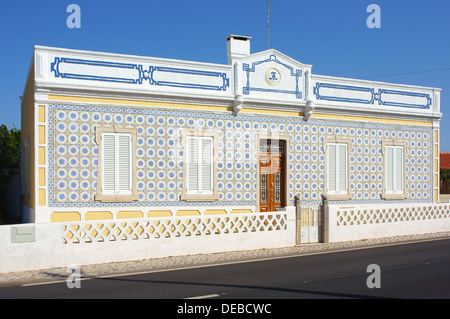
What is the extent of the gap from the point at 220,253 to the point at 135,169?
13.0 ft

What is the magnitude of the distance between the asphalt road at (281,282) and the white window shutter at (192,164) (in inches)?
189

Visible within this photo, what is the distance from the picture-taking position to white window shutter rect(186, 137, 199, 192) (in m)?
15.7

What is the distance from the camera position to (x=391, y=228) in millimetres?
15797

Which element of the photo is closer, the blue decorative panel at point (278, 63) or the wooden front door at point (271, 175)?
the blue decorative panel at point (278, 63)

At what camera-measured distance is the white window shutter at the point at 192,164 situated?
15734 millimetres

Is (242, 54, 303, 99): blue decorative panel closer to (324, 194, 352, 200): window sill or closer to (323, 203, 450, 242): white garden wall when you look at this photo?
(324, 194, 352, 200): window sill

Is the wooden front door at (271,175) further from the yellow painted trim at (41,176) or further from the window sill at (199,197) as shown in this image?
the yellow painted trim at (41,176)

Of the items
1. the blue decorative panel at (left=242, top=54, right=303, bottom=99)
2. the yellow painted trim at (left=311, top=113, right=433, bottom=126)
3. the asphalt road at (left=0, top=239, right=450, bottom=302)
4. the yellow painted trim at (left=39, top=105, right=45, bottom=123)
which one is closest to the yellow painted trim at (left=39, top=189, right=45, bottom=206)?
the yellow painted trim at (left=39, top=105, right=45, bottom=123)

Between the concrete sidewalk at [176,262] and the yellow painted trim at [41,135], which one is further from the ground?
the yellow painted trim at [41,135]

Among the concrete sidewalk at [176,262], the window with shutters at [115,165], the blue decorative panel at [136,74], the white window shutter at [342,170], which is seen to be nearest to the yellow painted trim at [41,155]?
the window with shutters at [115,165]

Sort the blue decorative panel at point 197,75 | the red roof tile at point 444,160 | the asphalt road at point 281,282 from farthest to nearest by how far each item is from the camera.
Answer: the red roof tile at point 444,160 → the blue decorative panel at point 197,75 → the asphalt road at point 281,282

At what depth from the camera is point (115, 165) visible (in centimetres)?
1470

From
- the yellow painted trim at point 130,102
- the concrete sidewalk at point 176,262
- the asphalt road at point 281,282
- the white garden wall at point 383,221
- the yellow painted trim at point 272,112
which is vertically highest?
the yellow painted trim at point 130,102
